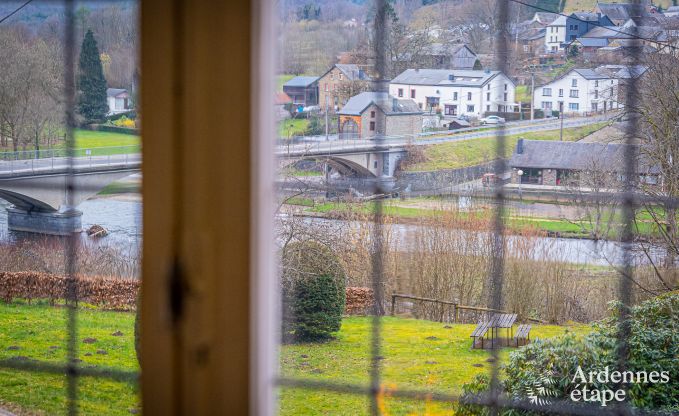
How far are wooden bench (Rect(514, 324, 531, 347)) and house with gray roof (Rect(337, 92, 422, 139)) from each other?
469 millimetres

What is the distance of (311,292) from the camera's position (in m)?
1.48

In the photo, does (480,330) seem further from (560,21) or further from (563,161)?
(560,21)

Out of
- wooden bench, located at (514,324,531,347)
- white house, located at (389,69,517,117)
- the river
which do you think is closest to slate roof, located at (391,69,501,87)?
white house, located at (389,69,517,117)

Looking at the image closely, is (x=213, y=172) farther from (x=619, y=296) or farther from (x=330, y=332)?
(x=619, y=296)

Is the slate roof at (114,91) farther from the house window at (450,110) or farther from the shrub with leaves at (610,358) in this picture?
the shrub with leaves at (610,358)

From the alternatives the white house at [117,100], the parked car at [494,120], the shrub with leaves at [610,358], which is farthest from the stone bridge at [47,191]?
the shrub with leaves at [610,358]

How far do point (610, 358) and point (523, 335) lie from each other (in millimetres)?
172

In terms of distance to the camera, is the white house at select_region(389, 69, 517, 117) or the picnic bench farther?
the picnic bench

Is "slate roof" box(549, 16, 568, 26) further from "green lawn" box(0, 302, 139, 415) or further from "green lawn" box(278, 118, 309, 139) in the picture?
"green lawn" box(0, 302, 139, 415)

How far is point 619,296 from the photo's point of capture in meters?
1.44

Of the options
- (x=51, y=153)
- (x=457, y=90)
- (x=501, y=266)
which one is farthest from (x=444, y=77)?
(x=51, y=153)

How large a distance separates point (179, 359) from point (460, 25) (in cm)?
95

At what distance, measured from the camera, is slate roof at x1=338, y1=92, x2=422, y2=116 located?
4.51ft

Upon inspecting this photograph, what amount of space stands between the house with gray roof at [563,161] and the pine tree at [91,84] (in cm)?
77
